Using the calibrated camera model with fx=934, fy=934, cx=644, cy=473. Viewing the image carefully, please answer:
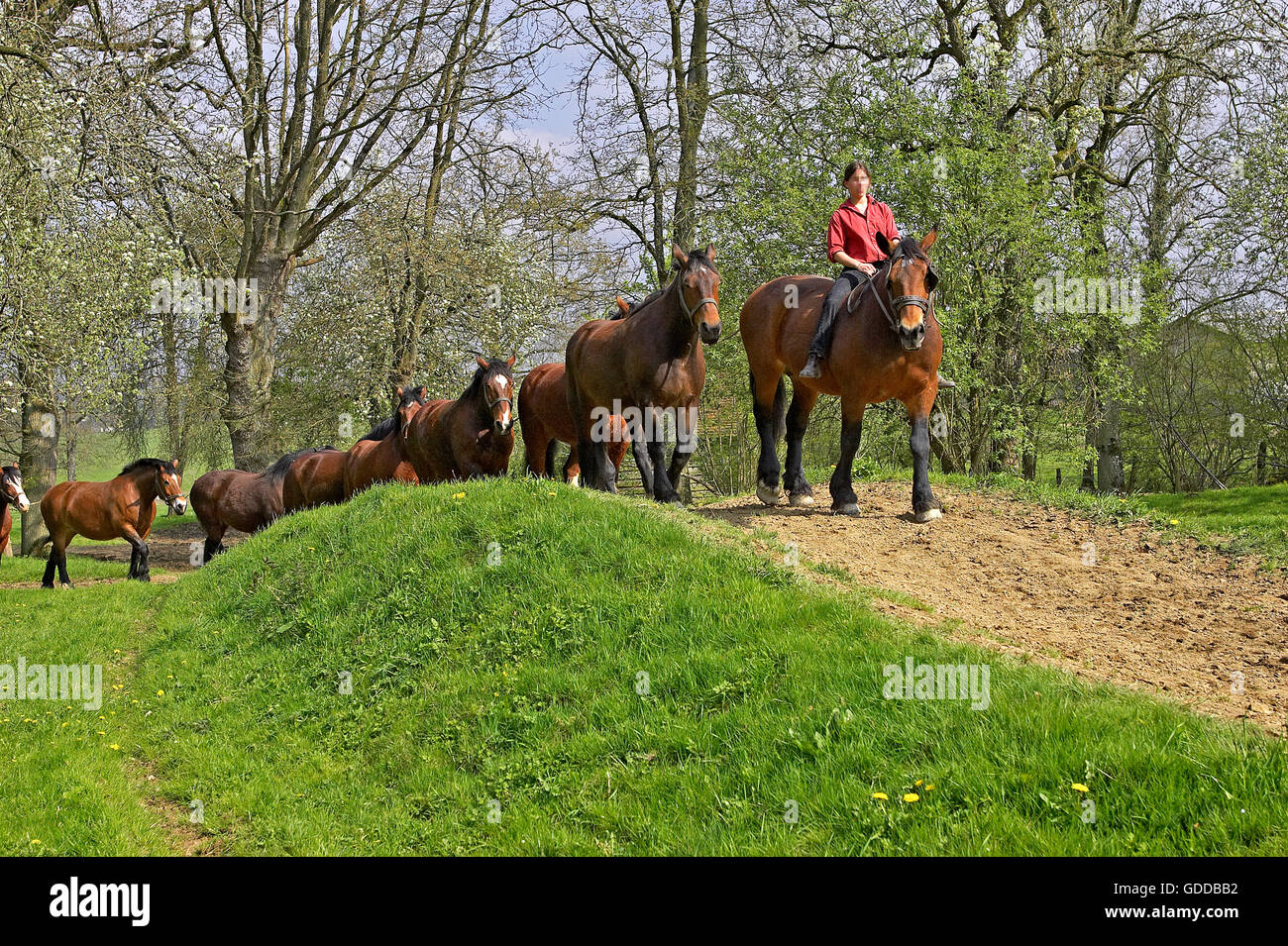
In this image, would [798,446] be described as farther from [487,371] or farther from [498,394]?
[487,371]

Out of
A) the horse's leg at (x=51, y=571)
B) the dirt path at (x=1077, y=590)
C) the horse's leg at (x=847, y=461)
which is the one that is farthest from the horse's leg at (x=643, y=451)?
the horse's leg at (x=51, y=571)

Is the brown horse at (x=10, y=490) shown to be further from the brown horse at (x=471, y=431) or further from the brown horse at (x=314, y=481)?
the brown horse at (x=471, y=431)

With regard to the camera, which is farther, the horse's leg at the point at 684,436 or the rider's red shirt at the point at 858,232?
the rider's red shirt at the point at 858,232

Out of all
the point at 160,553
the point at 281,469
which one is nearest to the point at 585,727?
the point at 281,469

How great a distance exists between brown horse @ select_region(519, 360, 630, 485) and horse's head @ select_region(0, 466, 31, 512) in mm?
11249

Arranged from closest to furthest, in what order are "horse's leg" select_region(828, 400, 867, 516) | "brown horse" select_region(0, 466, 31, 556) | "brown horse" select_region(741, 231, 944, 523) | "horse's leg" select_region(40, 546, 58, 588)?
"brown horse" select_region(741, 231, 944, 523) → "horse's leg" select_region(828, 400, 867, 516) → "horse's leg" select_region(40, 546, 58, 588) → "brown horse" select_region(0, 466, 31, 556)

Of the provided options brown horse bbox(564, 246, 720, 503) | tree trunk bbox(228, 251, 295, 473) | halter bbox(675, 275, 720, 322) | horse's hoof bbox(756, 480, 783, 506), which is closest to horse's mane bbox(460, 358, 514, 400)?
brown horse bbox(564, 246, 720, 503)

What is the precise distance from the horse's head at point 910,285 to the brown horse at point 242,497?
12.3m

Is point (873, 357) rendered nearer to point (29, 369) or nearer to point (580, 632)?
point (580, 632)

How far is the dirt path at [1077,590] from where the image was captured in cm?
601

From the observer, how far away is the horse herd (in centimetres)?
973

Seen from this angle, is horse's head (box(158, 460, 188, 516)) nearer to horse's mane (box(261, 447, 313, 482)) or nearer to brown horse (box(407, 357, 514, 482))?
horse's mane (box(261, 447, 313, 482))

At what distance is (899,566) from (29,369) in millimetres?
13134
